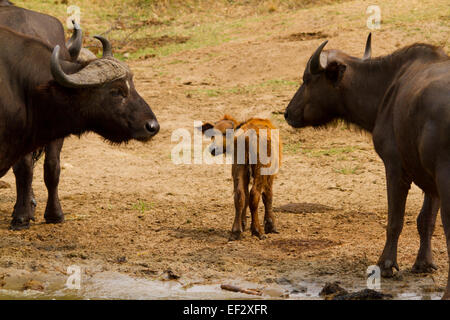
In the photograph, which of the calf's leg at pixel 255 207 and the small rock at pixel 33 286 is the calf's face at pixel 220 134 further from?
the small rock at pixel 33 286

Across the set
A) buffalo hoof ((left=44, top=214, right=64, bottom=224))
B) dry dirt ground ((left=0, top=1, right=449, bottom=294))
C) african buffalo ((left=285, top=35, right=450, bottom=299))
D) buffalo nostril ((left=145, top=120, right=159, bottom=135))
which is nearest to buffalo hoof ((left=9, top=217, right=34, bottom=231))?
dry dirt ground ((left=0, top=1, right=449, bottom=294))

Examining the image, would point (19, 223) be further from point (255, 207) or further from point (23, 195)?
point (255, 207)

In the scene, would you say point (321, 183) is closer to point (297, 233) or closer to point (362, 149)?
point (362, 149)

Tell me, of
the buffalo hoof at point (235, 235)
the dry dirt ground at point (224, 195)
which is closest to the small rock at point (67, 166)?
the dry dirt ground at point (224, 195)

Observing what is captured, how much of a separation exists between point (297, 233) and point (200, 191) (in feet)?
7.86

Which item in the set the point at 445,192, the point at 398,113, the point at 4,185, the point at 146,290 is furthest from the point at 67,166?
the point at 445,192

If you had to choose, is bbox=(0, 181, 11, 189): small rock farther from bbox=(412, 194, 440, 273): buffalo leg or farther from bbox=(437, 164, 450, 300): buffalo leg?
bbox=(437, 164, 450, 300): buffalo leg

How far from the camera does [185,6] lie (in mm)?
22688

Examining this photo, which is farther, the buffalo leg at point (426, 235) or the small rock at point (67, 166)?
the small rock at point (67, 166)

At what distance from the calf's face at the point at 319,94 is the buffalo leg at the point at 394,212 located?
1.22 meters

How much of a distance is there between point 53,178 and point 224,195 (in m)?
2.38

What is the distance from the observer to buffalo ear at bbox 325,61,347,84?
7738 mm

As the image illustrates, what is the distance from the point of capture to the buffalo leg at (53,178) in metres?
8.95
